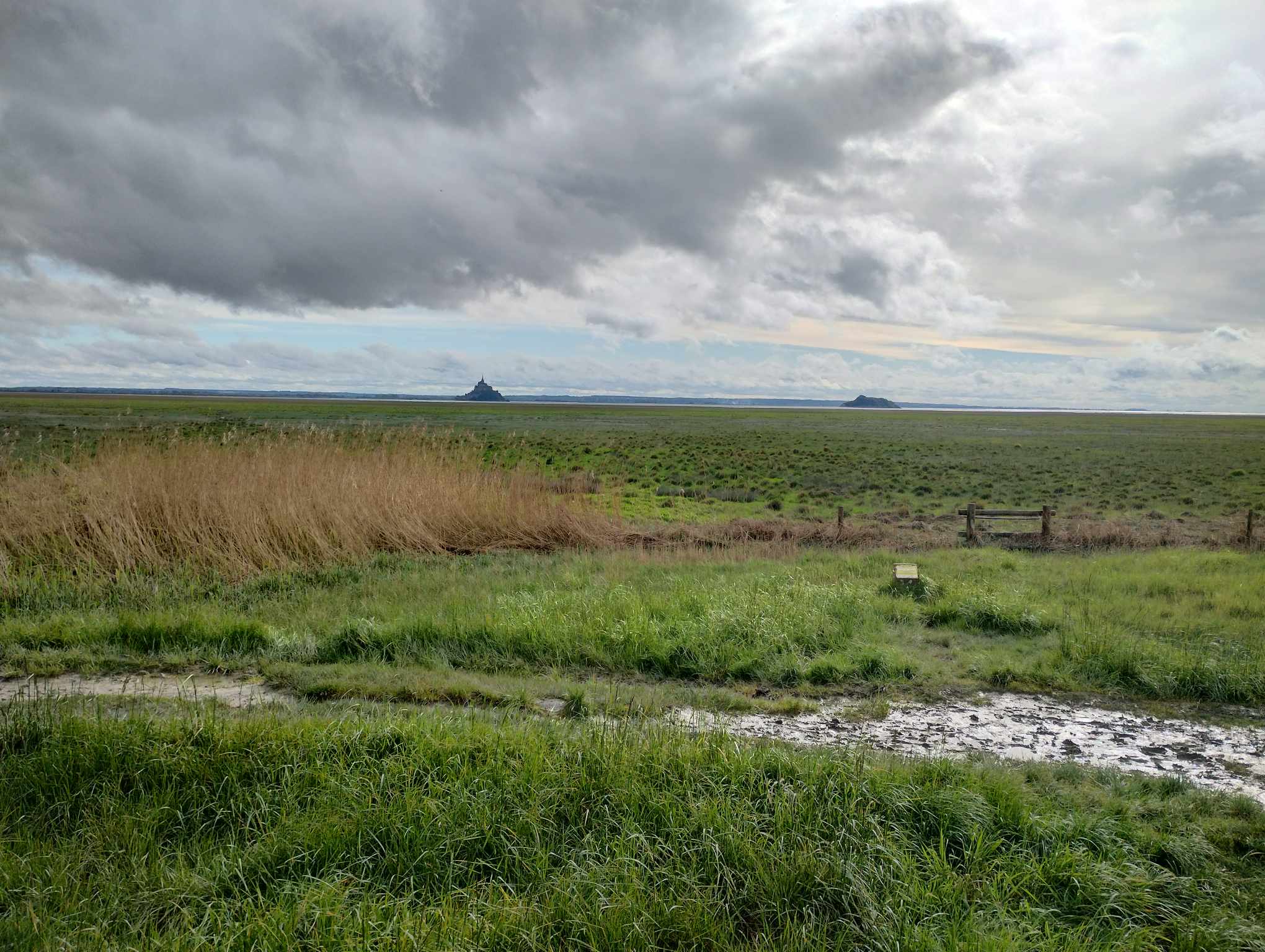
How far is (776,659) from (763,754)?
3.43 m

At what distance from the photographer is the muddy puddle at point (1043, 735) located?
6.29 metres

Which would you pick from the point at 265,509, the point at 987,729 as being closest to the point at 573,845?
the point at 987,729

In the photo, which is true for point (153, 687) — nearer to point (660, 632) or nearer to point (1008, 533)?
point (660, 632)

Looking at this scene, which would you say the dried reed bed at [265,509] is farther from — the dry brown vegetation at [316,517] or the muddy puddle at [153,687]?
the muddy puddle at [153,687]

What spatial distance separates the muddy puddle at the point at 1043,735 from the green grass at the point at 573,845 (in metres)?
0.74

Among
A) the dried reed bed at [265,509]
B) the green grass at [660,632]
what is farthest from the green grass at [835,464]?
the green grass at [660,632]

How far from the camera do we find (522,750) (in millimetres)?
5312

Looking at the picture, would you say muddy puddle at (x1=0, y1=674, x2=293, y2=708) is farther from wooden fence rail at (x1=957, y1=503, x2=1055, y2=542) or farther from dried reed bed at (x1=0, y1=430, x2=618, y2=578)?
wooden fence rail at (x1=957, y1=503, x2=1055, y2=542)

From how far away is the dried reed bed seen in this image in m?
12.6

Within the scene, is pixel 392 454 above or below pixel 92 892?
above

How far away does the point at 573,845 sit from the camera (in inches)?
181

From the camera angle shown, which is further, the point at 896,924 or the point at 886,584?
the point at 886,584

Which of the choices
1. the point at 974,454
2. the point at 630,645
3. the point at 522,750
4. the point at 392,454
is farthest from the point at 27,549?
the point at 974,454

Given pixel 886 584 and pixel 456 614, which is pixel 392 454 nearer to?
pixel 456 614
